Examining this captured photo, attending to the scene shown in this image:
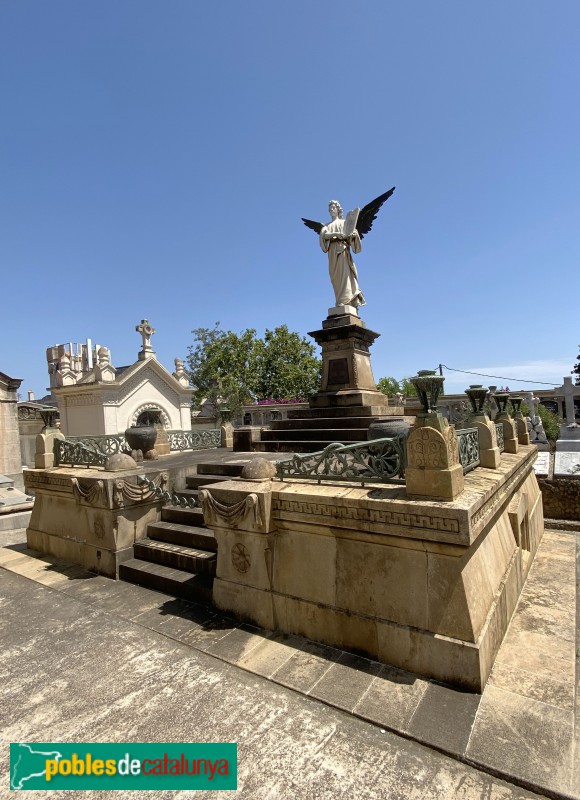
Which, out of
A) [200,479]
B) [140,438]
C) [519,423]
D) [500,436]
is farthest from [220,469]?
[519,423]

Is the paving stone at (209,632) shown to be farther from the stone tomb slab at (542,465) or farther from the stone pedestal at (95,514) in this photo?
the stone tomb slab at (542,465)

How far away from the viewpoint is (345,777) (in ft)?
9.23

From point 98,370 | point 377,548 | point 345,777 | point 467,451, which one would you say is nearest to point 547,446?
point 467,451

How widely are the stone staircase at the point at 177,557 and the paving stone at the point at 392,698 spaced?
2429mm

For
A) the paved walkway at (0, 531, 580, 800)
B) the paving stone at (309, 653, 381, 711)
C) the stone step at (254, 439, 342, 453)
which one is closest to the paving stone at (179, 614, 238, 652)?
the paved walkway at (0, 531, 580, 800)

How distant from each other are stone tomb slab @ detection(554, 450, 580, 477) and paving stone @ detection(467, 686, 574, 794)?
8176 mm

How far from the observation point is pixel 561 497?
984 cm

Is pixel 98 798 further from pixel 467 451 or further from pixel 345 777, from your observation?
pixel 467 451

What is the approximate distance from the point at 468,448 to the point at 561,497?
22.2 ft

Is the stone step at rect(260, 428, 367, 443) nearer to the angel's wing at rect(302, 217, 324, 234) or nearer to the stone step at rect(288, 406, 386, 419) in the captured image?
the stone step at rect(288, 406, 386, 419)

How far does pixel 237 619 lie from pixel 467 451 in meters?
3.49

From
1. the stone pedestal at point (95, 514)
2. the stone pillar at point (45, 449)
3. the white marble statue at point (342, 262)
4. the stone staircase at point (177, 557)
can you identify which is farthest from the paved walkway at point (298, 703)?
the white marble statue at point (342, 262)

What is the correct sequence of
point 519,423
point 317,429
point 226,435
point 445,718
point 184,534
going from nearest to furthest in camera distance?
point 445,718
point 184,534
point 519,423
point 317,429
point 226,435

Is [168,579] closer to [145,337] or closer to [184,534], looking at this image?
[184,534]
